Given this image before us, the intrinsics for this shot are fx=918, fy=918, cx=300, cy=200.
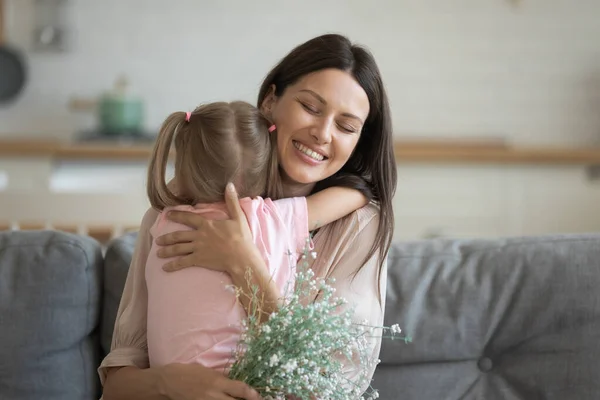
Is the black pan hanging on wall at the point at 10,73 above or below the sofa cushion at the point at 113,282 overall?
below

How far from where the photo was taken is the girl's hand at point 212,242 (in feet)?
6.49

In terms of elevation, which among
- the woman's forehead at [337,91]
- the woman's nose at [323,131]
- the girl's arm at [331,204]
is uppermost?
the woman's forehead at [337,91]

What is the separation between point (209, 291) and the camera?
6.40ft

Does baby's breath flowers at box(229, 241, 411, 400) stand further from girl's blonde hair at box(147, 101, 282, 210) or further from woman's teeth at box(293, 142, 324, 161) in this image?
woman's teeth at box(293, 142, 324, 161)

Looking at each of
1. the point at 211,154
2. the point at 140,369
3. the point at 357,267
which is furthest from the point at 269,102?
the point at 140,369

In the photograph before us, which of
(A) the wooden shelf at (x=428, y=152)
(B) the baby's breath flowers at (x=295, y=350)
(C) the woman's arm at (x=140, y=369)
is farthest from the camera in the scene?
(A) the wooden shelf at (x=428, y=152)

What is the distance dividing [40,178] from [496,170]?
264 centimetres

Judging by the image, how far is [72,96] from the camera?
5285mm

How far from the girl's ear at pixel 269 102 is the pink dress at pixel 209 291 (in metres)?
0.33

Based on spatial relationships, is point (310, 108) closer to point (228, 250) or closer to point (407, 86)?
point (228, 250)

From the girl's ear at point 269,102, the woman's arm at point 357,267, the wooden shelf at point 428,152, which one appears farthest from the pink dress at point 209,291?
the wooden shelf at point 428,152

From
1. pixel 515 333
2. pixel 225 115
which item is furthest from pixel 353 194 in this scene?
pixel 515 333

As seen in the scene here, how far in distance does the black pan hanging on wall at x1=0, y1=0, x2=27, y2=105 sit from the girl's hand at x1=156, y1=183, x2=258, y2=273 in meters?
3.47

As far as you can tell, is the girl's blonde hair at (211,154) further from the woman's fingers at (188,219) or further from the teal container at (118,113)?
the teal container at (118,113)
